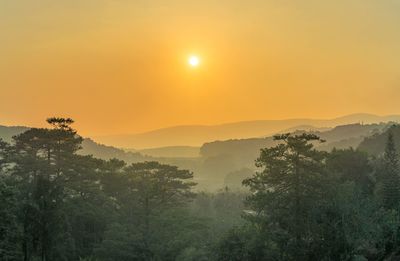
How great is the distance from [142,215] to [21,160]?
691 inches

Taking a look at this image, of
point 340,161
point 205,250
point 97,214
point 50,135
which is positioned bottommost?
point 205,250

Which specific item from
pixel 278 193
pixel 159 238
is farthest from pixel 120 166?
pixel 278 193

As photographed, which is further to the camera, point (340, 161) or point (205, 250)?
point (340, 161)

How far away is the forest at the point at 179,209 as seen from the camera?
3766cm

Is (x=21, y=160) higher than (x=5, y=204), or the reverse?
(x=21, y=160)

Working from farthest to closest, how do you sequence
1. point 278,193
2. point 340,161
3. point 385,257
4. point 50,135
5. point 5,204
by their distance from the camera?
point 340,161, point 50,135, point 278,193, point 385,257, point 5,204

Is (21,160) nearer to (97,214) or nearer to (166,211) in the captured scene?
(97,214)

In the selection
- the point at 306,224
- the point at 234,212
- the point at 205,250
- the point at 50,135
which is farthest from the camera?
the point at 234,212

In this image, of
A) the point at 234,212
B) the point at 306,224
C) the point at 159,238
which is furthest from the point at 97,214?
the point at 234,212

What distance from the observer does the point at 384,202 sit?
50844mm

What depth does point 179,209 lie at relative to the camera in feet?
196

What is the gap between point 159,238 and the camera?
5250cm

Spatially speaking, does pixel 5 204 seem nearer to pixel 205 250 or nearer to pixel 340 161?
pixel 205 250

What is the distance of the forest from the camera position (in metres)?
37.7
